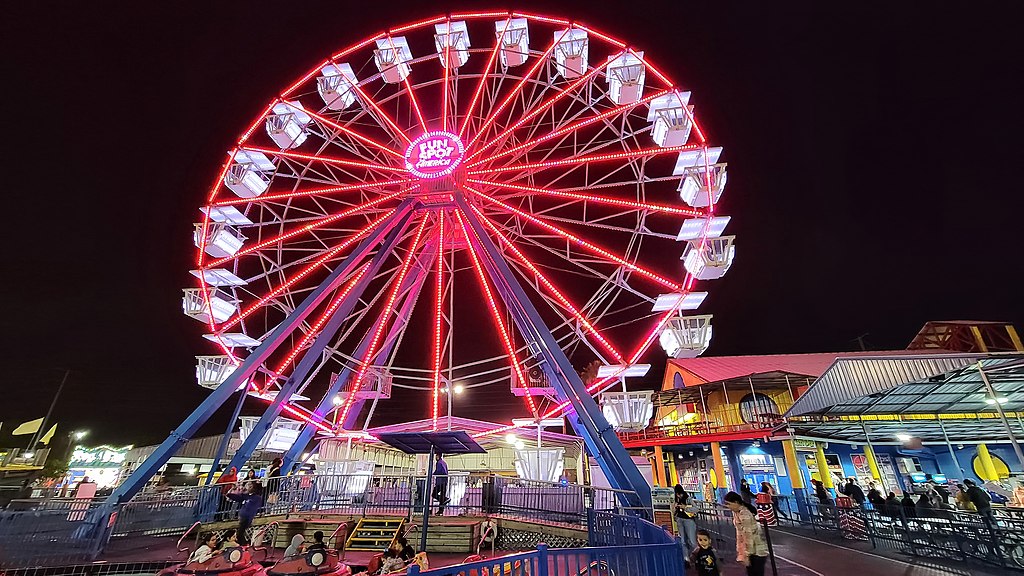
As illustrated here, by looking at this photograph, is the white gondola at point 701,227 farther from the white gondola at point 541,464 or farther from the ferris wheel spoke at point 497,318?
the white gondola at point 541,464

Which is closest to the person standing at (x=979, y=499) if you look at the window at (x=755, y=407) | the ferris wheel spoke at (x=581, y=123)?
the ferris wheel spoke at (x=581, y=123)

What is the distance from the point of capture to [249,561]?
707 centimetres

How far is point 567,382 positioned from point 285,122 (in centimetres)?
1263

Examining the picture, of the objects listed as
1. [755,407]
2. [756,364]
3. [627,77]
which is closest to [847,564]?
[627,77]

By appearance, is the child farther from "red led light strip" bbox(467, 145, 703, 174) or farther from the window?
the window

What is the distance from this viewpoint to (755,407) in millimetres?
30641

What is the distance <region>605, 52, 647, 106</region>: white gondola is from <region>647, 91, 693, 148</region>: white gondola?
0.72 metres

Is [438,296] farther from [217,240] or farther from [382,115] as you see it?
[217,240]

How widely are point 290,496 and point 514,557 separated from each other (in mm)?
11891

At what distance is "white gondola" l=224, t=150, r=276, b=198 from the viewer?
50.4 ft

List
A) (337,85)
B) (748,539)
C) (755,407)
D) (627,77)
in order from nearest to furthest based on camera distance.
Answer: (748,539)
(627,77)
(337,85)
(755,407)

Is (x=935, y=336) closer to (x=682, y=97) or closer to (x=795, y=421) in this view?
(x=795, y=421)

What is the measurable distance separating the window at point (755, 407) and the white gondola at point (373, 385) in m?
23.4

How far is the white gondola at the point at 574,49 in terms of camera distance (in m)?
15.4
